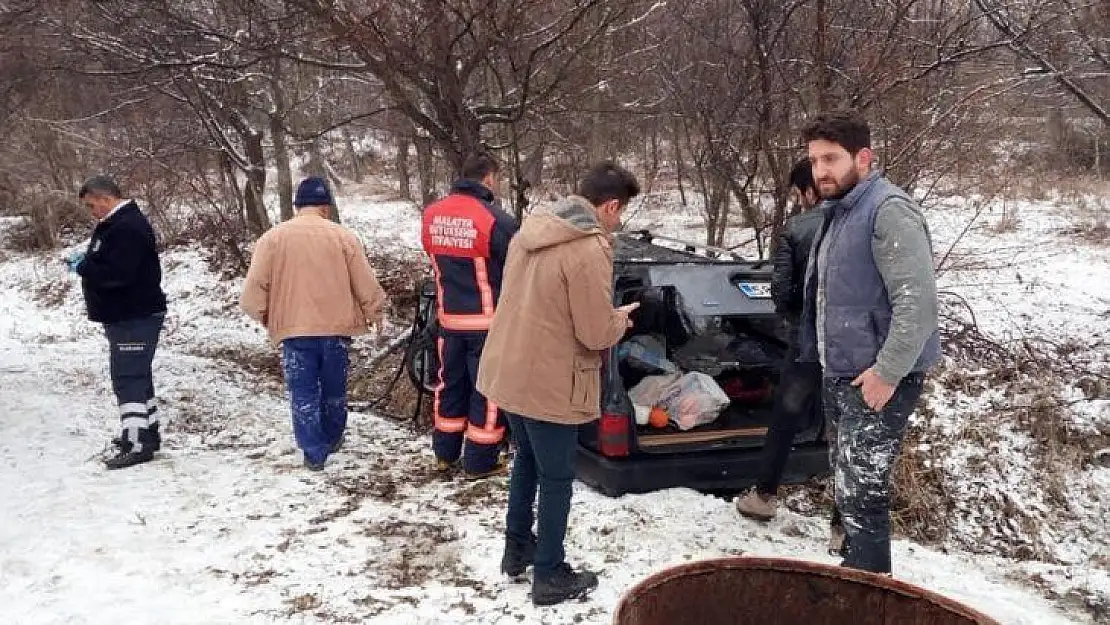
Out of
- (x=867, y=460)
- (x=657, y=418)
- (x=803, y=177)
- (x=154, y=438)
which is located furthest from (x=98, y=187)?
(x=867, y=460)

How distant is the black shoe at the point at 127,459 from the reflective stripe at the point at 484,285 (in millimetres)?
2428

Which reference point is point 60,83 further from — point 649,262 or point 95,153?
point 649,262

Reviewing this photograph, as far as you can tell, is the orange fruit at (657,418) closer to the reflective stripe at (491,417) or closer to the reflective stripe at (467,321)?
the reflective stripe at (491,417)

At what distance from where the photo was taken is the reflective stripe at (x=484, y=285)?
451cm

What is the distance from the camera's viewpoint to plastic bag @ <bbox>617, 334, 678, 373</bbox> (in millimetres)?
5207

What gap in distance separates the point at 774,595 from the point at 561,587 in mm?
1555

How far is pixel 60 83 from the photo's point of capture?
10.1m

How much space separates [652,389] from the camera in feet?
16.2

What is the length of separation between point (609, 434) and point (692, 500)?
591mm

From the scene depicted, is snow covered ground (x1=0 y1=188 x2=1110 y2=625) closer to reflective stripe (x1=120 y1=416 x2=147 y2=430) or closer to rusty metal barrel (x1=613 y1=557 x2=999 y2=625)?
reflective stripe (x1=120 y1=416 x2=147 y2=430)

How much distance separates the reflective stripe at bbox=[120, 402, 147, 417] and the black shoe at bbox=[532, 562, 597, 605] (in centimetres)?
307

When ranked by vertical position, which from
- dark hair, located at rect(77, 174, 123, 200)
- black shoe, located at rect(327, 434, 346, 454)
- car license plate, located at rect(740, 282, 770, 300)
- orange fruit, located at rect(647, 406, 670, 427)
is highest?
dark hair, located at rect(77, 174, 123, 200)

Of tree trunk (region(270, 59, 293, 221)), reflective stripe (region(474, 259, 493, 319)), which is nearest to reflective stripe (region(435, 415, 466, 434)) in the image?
reflective stripe (region(474, 259, 493, 319))

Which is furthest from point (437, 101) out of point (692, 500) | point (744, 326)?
point (692, 500)
